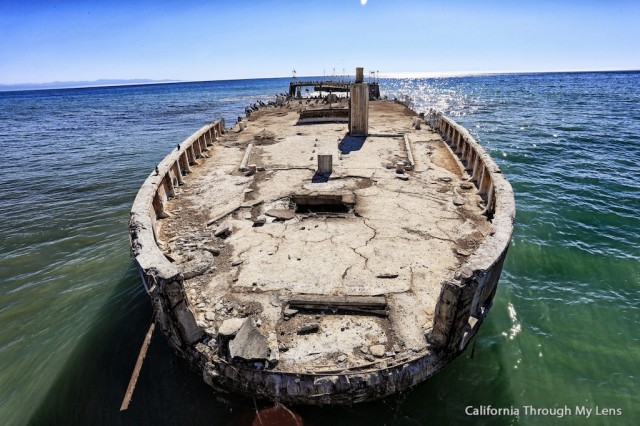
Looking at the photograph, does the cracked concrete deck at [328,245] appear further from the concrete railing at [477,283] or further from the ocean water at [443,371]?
the ocean water at [443,371]

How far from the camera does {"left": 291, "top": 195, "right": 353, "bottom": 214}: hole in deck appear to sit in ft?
27.6

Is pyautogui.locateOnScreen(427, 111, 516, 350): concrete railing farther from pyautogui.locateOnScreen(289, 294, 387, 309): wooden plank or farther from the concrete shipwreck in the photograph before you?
pyautogui.locateOnScreen(289, 294, 387, 309): wooden plank

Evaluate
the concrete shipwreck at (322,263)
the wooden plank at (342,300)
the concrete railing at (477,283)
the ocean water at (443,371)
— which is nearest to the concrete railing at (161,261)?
the concrete shipwreck at (322,263)

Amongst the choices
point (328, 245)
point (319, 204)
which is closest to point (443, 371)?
point (328, 245)

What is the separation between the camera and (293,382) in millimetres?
4289

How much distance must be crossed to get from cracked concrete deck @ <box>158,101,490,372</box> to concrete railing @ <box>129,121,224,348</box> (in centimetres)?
35

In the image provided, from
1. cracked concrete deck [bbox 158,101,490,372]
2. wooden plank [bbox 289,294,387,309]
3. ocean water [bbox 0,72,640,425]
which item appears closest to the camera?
cracked concrete deck [bbox 158,101,490,372]

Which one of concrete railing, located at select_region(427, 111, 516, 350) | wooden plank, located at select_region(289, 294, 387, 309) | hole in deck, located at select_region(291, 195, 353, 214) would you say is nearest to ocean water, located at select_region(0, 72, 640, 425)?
wooden plank, located at select_region(289, 294, 387, 309)

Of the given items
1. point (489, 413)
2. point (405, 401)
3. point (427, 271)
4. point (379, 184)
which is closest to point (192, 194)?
point (379, 184)

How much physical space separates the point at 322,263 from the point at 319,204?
249 cm

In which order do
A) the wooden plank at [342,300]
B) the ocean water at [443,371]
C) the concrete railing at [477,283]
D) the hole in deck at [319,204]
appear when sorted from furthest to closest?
1. the hole in deck at [319,204]
2. the ocean water at [443,371]
3. the wooden plank at [342,300]
4. the concrete railing at [477,283]

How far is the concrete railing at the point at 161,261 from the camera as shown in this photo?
456 cm

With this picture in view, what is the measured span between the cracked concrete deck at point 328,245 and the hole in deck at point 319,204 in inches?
8.3

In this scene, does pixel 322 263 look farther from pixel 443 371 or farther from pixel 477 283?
pixel 443 371
